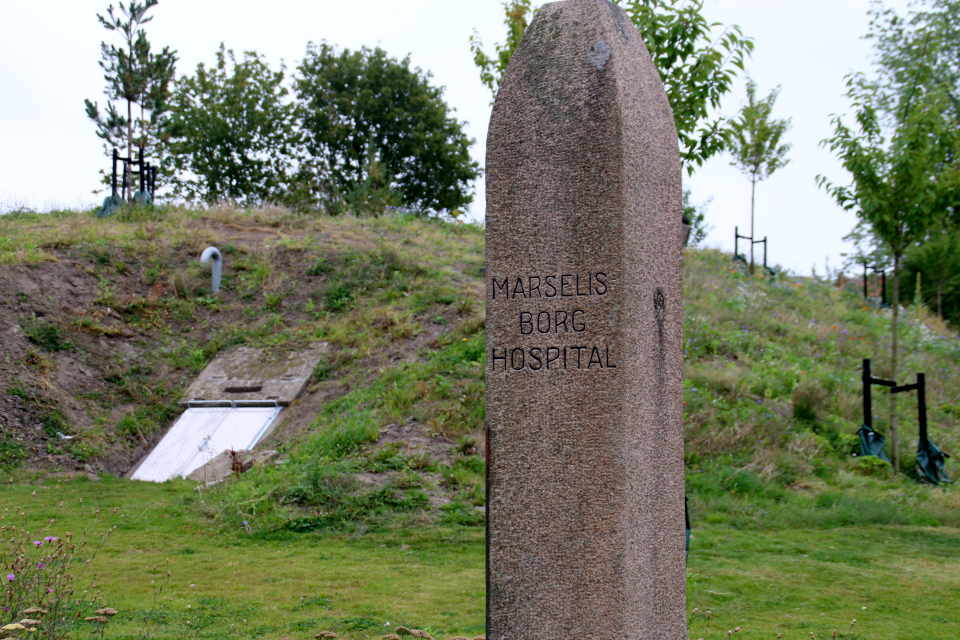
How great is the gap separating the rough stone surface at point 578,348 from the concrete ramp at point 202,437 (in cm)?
876

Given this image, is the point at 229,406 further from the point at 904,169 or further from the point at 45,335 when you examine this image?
the point at 904,169

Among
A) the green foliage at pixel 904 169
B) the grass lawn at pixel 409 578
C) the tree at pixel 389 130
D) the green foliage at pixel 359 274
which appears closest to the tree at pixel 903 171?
the green foliage at pixel 904 169

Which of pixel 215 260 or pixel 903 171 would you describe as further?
pixel 215 260

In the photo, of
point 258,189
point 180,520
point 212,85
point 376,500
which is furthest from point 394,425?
point 212,85

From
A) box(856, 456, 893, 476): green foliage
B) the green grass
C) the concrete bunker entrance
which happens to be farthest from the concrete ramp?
box(856, 456, 893, 476): green foliage

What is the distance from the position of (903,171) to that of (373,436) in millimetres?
8114

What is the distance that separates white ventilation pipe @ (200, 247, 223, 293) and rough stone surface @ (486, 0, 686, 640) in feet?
43.8

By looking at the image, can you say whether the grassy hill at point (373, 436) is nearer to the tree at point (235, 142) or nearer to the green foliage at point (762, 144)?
the green foliage at point (762, 144)

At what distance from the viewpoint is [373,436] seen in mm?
10773

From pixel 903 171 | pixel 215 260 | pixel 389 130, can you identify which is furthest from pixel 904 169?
pixel 389 130

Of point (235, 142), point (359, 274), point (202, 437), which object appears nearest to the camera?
point (202, 437)

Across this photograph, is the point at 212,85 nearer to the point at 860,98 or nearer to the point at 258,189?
the point at 258,189

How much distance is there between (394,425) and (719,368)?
5537 mm

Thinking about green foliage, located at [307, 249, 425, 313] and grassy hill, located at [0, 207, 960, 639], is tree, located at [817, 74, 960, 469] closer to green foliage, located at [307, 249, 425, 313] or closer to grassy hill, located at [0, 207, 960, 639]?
grassy hill, located at [0, 207, 960, 639]
